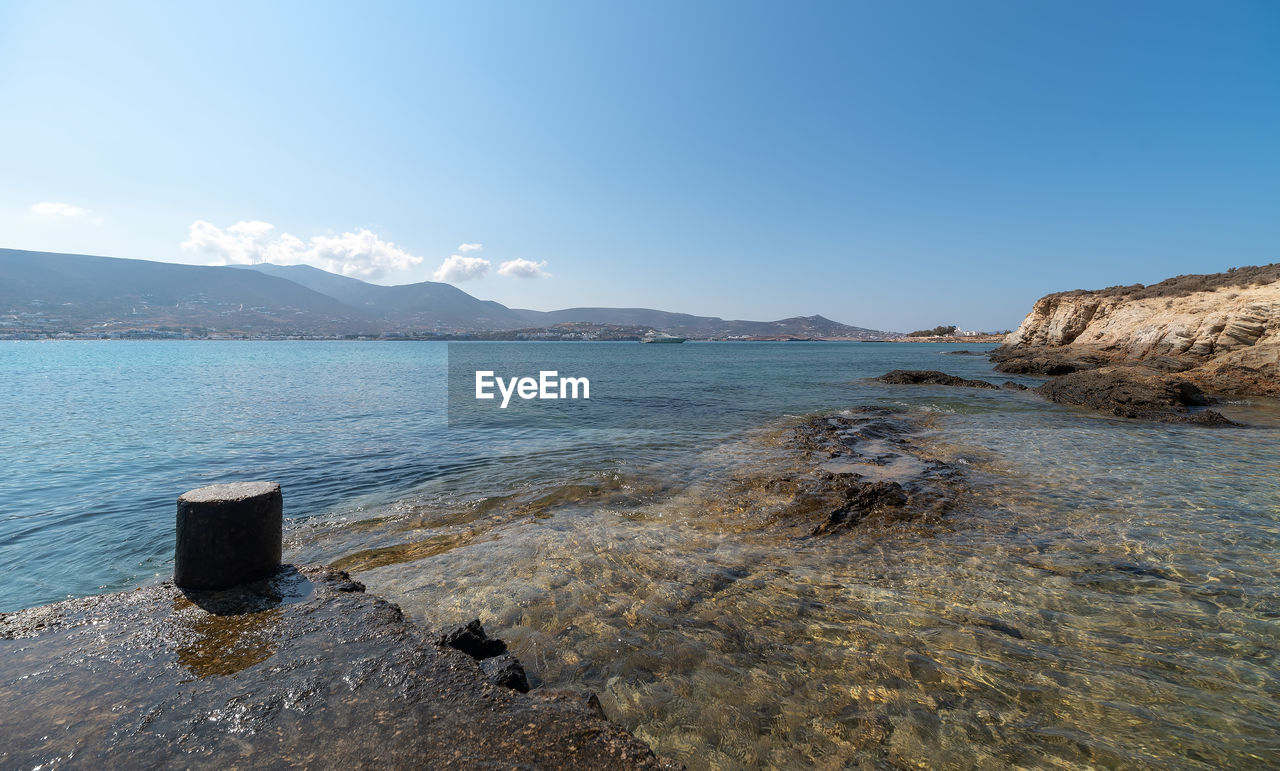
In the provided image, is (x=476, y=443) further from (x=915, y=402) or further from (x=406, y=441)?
(x=915, y=402)

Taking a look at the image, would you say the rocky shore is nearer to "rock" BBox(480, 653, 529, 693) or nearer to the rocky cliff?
the rocky cliff

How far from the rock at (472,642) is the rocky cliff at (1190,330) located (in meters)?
34.8

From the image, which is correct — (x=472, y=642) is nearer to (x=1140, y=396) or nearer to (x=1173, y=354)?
(x=1140, y=396)

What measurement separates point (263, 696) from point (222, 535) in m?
2.04

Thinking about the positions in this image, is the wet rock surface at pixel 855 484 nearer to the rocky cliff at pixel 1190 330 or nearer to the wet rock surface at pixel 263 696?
the wet rock surface at pixel 263 696

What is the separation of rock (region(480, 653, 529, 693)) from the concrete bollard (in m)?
2.81

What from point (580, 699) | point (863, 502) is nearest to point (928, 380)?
point (863, 502)

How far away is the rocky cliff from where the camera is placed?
23281mm

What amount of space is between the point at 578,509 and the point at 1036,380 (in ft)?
130

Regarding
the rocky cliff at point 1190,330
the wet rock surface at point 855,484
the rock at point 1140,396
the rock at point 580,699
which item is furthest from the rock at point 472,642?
the rocky cliff at point 1190,330

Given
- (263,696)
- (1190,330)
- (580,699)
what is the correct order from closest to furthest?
(263,696), (580,699), (1190,330)

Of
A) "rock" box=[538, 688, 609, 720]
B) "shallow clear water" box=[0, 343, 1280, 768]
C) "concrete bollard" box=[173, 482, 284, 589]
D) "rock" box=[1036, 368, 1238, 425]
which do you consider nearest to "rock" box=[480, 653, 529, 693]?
"rock" box=[538, 688, 609, 720]

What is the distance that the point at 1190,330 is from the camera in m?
28.8

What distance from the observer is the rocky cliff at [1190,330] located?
23.3 m
